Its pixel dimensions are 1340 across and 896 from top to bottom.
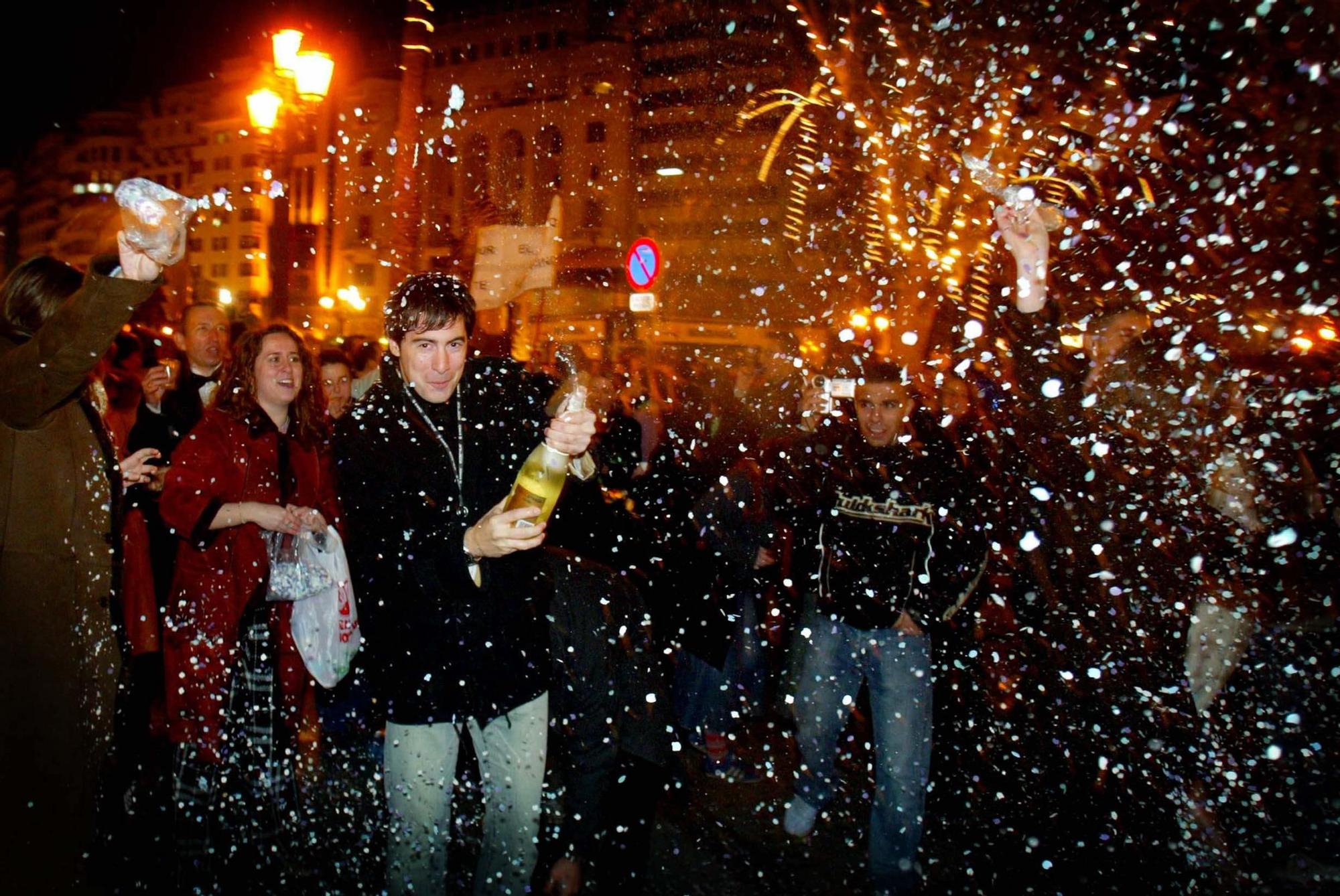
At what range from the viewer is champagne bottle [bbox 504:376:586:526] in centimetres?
213

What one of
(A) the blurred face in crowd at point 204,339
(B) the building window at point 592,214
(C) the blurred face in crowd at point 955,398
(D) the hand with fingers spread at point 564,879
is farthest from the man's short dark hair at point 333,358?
(B) the building window at point 592,214

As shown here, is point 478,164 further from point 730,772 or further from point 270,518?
point 270,518

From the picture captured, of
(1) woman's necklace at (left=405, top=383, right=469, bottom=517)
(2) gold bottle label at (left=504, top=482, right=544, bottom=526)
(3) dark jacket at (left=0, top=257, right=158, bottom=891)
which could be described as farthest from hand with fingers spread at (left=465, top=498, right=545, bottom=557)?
(3) dark jacket at (left=0, top=257, right=158, bottom=891)

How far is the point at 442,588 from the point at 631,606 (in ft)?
2.11

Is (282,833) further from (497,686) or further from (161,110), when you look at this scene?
(161,110)

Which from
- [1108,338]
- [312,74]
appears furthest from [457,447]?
[312,74]

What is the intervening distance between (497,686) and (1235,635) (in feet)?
9.71

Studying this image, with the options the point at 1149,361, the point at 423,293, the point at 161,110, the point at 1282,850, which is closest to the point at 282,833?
the point at 423,293

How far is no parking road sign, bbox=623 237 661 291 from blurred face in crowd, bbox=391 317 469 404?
6728mm

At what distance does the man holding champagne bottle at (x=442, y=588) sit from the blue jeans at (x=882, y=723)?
139cm

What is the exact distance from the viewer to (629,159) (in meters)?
33.5

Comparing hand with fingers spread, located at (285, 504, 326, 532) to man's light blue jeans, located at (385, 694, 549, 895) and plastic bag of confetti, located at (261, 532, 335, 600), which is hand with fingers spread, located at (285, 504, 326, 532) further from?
man's light blue jeans, located at (385, 694, 549, 895)

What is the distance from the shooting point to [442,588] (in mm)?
2365

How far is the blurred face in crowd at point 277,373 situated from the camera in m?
3.49
